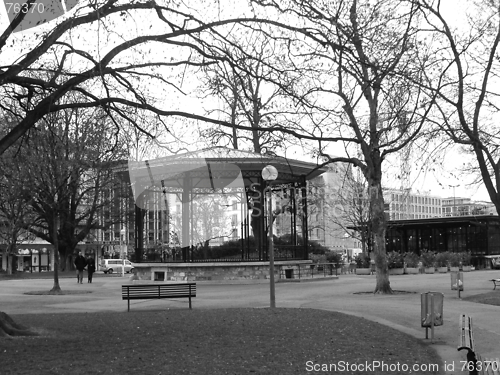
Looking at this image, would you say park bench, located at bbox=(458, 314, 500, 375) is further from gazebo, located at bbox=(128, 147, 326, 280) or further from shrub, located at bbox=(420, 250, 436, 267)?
shrub, located at bbox=(420, 250, 436, 267)

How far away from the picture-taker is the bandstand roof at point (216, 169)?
104ft

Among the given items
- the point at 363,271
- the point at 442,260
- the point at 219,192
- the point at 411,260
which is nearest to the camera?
the point at 219,192

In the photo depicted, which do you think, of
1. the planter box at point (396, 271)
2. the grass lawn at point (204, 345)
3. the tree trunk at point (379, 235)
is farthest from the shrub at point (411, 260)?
the grass lawn at point (204, 345)

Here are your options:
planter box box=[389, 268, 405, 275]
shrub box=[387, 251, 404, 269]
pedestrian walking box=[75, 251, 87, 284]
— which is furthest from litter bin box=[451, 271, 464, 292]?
pedestrian walking box=[75, 251, 87, 284]

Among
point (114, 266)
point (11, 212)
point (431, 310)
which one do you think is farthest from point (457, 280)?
point (114, 266)

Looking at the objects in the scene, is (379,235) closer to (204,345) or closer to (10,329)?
(204,345)

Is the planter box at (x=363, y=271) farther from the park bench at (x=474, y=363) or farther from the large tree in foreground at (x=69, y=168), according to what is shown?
the park bench at (x=474, y=363)

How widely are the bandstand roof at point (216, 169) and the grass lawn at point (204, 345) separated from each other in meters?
15.9

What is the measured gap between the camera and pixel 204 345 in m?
11.6

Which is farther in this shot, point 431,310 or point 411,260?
point 411,260

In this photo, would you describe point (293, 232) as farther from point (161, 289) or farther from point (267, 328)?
point (267, 328)

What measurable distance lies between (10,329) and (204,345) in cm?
402

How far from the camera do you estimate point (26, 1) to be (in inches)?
483

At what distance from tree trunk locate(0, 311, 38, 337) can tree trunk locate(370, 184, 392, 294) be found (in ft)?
49.3
